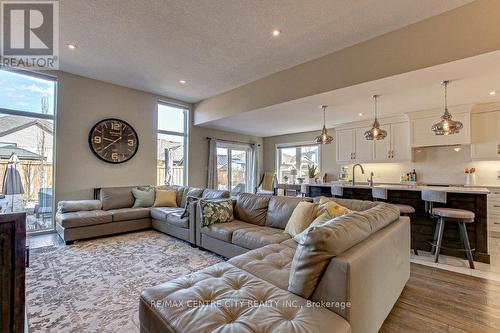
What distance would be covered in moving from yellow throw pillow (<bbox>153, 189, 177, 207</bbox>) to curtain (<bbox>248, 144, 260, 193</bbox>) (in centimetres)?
362

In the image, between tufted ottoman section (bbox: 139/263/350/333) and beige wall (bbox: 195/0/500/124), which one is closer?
tufted ottoman section (bbox: 139/263/350/333)

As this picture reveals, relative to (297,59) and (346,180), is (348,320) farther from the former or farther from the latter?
(346,180)

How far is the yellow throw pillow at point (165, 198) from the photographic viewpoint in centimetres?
479

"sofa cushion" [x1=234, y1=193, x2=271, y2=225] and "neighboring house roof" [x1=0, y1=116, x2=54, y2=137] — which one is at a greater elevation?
"neighboring house roof" [x1=0, y1=116, x2=54, y2=137]

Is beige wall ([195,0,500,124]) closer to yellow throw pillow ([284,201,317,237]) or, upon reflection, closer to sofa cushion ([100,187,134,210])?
yellow throw pillow ([284,201,317,237])

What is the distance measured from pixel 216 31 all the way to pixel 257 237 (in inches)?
105

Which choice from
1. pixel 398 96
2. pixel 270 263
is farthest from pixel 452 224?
pixel 270 263

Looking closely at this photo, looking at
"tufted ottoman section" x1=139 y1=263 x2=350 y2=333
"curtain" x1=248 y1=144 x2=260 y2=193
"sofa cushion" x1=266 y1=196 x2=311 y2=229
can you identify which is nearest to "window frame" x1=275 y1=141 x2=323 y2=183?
"curtain" x1=248 y1=144 x2=260 y2=193

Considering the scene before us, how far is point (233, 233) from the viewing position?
286 cm

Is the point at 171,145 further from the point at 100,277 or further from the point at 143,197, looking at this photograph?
the point at 100,277

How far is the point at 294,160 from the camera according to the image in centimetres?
786

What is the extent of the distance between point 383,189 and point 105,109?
5.68 metres

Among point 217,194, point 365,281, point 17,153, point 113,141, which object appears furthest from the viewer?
point 113,141

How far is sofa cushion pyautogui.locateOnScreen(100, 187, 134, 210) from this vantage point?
4.43 meters
